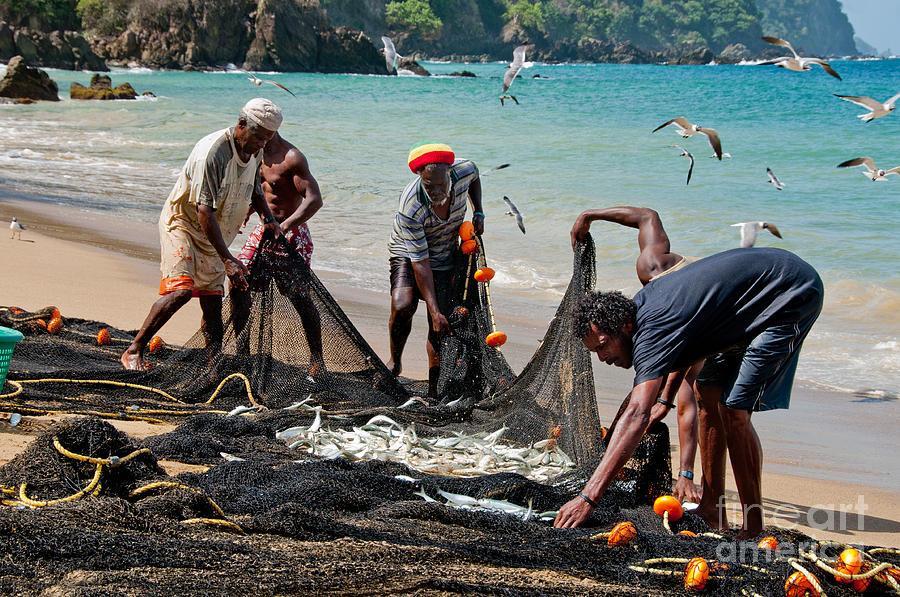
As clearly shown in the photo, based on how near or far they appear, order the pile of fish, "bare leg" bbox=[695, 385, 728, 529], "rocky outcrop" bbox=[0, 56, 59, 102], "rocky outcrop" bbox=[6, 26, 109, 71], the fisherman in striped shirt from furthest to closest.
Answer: "rocky outcrop" bbox=[6, 26, 109, 71]
"rocky outcrop" bbox=[0, 56, 59, 102]
the fisherman in striped shirt
the pile of fish
"bare leg" bbox=[695, 385, 728, 529]

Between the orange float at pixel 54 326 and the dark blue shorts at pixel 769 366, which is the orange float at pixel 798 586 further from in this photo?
the orange float at pixel 54 326

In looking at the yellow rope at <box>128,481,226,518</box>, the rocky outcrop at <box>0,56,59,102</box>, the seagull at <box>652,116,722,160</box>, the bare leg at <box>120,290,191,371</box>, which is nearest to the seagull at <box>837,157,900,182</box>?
the seagull at <box>652,116,722,160</box>

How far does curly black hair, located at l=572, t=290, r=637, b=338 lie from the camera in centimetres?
365

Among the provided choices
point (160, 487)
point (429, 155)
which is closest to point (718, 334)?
point (160, 487)

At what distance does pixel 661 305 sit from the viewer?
3.68m

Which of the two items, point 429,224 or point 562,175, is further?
point 562,175

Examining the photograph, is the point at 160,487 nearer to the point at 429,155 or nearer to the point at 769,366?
the point at 769,366

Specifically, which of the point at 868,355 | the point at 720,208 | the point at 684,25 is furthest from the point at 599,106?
the point at 684,25

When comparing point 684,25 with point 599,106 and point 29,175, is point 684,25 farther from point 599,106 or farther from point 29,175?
point 29,175

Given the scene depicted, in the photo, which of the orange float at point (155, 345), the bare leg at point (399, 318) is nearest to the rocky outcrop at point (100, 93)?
the orange float at point (155, 345)

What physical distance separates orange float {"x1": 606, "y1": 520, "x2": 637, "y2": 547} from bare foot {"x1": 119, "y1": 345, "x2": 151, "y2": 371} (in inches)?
134

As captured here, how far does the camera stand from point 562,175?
18812 millimetres

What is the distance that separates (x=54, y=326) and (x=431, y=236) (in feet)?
8.37

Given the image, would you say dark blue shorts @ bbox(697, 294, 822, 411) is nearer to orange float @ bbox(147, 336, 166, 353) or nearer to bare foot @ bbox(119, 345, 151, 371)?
bare foot @ bbox(119, 345, 151, 371)
